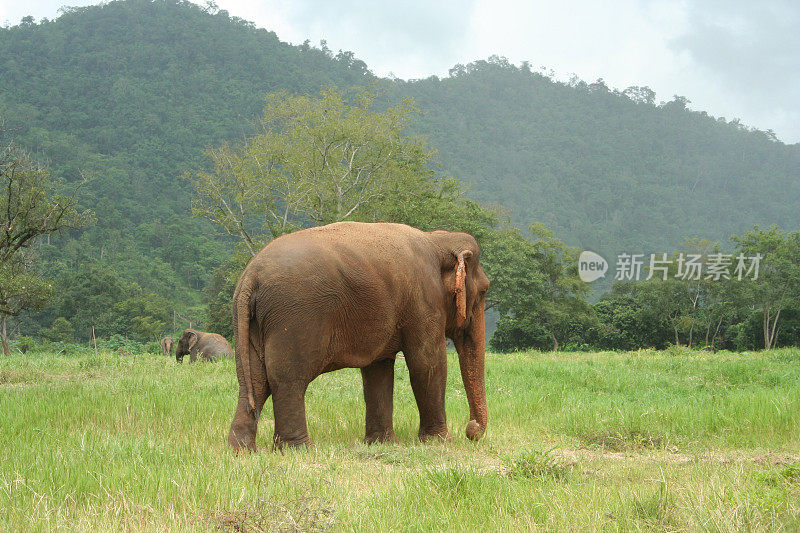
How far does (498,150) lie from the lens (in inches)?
5541

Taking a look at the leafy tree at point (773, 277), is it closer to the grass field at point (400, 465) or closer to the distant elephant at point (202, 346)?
the distant elephant at point (202, 346)

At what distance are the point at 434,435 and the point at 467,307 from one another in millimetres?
1540

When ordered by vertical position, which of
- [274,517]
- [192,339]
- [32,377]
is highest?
[274,517]

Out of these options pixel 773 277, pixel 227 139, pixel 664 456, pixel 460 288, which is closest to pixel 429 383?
pixel 460 288

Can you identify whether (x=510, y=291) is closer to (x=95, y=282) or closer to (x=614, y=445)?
(x=95, y=282)

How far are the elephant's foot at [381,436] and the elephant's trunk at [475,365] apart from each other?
97cm

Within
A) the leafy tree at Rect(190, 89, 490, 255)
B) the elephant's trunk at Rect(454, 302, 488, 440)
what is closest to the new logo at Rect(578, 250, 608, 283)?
the leafy tree at Rect(190, 89, 490, 255)

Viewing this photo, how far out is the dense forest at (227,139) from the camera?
70.9m

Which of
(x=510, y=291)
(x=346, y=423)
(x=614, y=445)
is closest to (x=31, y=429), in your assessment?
(x=346, y=423)

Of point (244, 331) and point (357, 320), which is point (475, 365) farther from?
point (244, 331)

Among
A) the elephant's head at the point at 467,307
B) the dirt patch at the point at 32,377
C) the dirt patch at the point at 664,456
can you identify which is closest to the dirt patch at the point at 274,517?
the dirt patch at the point at 664,456

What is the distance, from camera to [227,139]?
304 feet

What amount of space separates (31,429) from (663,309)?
57.2 m

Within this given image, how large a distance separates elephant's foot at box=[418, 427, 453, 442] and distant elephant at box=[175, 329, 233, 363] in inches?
524
